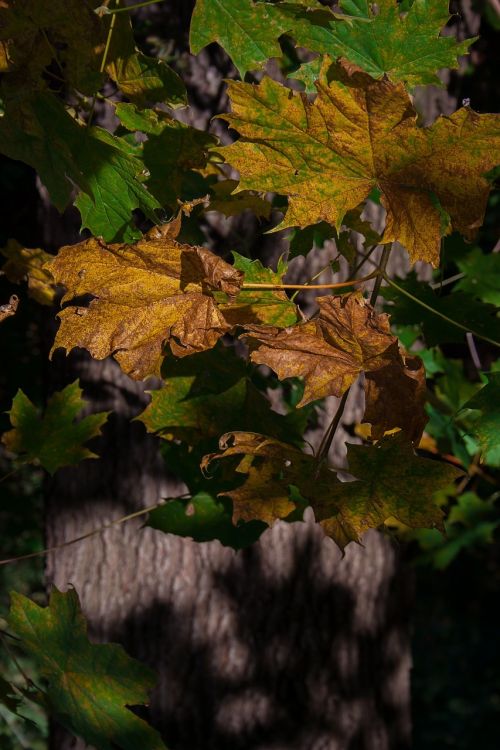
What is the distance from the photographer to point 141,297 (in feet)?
3.47

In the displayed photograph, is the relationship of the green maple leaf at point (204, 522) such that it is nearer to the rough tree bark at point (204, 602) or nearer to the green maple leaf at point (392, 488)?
the green maple leaf at point (392, 488)

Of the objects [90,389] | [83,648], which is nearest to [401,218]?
[83,648]

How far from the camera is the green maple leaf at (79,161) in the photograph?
1.18 metres

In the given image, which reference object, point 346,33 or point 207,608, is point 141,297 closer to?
point 346,33

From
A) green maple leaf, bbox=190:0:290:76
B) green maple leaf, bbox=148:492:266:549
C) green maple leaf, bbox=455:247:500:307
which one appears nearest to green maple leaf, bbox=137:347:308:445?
green maple leaf, bbox=148:492:266:549

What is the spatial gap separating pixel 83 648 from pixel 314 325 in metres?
0.74

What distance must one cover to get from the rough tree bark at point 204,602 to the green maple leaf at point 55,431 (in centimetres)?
67

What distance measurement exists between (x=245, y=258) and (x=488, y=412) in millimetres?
403

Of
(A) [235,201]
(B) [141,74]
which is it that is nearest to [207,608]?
(A) [235,201]

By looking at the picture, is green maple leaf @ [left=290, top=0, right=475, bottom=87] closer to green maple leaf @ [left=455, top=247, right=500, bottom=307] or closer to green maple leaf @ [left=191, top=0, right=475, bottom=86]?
green maple leaf @ [left=191, top=0, right=475, bottom=86]

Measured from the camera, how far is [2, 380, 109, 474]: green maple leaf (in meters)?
1.68

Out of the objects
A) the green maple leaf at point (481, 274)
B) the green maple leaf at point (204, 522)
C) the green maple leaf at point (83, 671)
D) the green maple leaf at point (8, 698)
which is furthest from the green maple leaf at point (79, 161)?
the green maple leaf at point (481, 274)

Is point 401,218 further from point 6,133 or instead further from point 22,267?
point 22,267

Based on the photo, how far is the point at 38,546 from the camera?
4.31m
